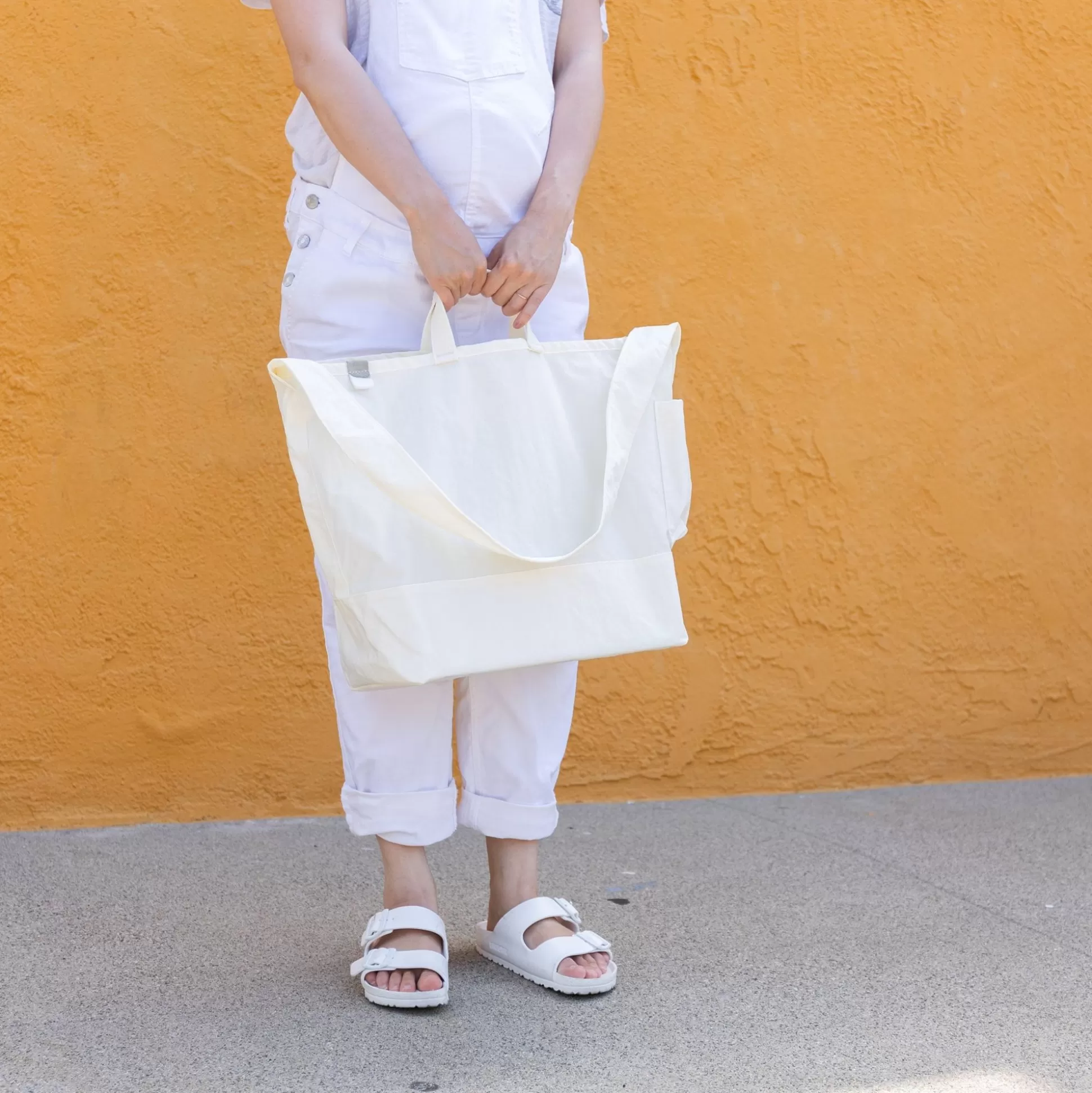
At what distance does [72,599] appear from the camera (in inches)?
104

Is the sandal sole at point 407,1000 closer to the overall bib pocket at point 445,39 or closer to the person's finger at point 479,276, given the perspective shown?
the person's finger at point 479,276

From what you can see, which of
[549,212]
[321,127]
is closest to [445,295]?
[549,212]

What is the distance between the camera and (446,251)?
176cm

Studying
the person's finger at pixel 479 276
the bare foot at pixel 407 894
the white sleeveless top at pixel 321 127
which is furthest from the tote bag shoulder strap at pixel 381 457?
the bare foot at pixel 407 894

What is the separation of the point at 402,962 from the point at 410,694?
0.35 m

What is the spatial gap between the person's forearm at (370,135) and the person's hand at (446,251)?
0.04 feet

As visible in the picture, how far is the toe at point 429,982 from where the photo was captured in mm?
1819

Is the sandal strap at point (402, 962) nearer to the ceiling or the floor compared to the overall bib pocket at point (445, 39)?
nearer to the floor

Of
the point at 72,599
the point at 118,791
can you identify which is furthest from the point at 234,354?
the point at 118,791

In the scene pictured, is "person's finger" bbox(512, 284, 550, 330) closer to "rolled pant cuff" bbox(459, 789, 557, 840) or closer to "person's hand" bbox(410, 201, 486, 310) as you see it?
"person's hand" bbox(410, 201, 486, 310)

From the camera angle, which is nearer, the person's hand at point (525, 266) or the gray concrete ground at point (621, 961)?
the gray concrete ground at point (621, 961)

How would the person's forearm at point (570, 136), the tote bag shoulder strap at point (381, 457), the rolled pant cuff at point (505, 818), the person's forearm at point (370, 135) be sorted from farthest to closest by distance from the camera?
1. the rolled pant cuff at point (505, 818)
2. the person's forearm at point (570, 136)
3. the person's forearm at point (370, 135)
4. the tote bag shoulder strap at point (381, 457)

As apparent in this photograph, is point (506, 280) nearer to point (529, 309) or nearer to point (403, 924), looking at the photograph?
point (529, 309)

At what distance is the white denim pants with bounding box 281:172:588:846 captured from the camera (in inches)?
72.2
